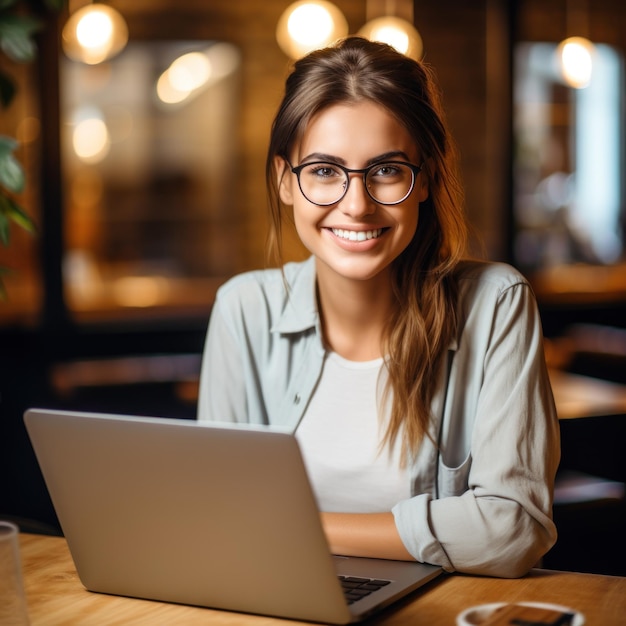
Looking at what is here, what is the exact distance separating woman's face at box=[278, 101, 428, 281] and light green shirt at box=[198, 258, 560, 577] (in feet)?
0.58

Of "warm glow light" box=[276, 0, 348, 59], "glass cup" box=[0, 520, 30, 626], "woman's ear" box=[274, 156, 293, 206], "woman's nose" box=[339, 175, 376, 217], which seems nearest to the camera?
"glass cup" box=[0, 520, 30, 626]

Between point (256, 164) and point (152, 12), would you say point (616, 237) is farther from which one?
point (152, 12)

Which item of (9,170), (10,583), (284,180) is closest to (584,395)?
(284,180)

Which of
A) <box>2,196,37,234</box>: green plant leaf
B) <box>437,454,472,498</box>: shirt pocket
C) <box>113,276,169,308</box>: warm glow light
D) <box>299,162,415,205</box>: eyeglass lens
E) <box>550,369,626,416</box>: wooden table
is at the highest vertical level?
<box>299,162,415,205</box>: eyeglass lens

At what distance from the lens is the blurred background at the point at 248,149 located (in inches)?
237

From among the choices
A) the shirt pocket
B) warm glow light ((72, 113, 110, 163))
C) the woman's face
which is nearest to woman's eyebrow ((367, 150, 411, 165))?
the woman's face

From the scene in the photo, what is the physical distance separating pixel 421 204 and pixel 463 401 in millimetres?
346

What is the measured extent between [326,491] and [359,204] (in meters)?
0.49

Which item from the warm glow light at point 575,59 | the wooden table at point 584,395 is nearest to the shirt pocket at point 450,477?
the wooden table at point 584,395

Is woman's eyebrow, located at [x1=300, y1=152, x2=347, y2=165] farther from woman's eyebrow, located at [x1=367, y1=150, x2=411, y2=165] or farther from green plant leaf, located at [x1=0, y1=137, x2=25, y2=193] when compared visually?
green plant leaf, located at [x1=0, y1=137, x2=25, y2=193]

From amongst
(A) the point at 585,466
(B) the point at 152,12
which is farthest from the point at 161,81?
(A) the point at 585,466

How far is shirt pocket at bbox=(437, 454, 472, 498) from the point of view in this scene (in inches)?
65.7

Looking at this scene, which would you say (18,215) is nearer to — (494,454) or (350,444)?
(350,444)

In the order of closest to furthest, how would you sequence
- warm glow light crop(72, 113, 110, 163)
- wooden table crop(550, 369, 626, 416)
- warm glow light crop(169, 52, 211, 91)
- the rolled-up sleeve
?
the rolled-up sleeve < wooden table crop(550, 369, 626, 416) < warm glow light crop(72, 113, 110, 163) < warm glow light crop(169, 52, 211, 91)
